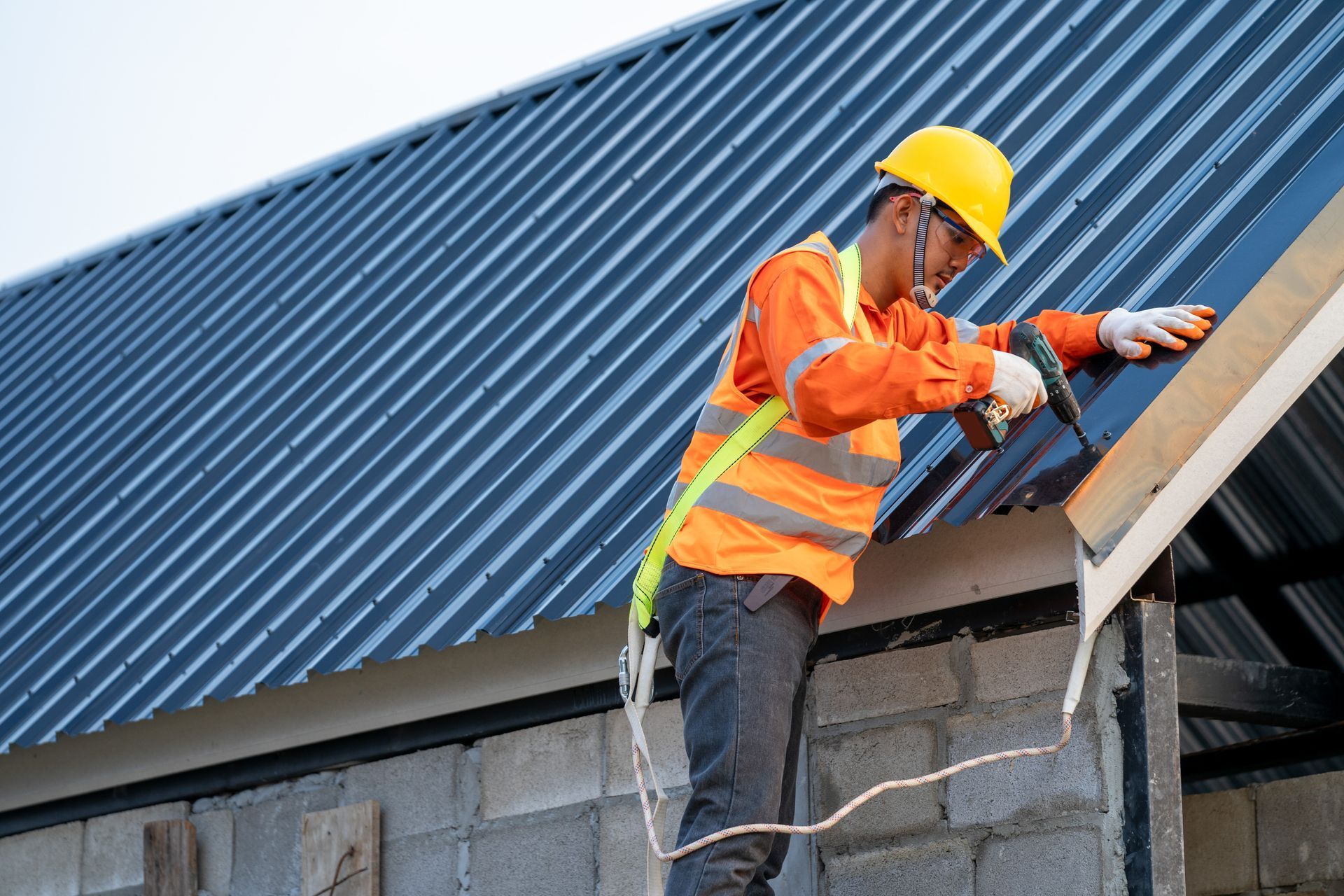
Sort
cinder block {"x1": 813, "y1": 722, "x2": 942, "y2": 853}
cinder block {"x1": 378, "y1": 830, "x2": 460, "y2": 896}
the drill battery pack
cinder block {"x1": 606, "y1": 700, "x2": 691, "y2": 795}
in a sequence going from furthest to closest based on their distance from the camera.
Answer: cinder block {"x1": 378, "y1": 830, "x2": 460, "y2": 896} → cinder block {"x1": 606, "y1": 700, "x2": 691, "y2": 795} → cinder block {"x1": 813, "y1": 722, "x2": 942, "y2": 853} → the drill battery pack

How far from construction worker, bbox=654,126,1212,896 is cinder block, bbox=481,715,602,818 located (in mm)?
1178

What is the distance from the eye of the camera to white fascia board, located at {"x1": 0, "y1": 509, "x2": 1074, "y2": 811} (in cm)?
470

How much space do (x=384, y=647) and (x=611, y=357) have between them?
152 centimetres

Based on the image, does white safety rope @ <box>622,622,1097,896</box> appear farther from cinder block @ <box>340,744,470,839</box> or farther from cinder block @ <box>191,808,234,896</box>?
cinder block @ <box>191,808,234,896</box>

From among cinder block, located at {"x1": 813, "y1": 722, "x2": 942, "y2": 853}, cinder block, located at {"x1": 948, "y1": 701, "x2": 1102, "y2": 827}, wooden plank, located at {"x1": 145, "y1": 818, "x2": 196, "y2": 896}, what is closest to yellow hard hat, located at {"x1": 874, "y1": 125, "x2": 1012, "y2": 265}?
cinder block, located at {"x1": 948, "y1": 701, "x2": 1102, "y2": 827}

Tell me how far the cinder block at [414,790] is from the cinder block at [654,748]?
0.62m

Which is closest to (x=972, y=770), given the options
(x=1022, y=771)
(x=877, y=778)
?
(x=1022, y=771)

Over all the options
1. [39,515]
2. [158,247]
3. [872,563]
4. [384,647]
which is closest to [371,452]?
[384,647]

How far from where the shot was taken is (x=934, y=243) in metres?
4.54

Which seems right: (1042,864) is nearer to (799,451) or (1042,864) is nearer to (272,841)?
(799,451)

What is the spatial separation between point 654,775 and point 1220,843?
2802 mm

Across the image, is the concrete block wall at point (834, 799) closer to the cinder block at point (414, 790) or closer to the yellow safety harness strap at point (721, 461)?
the cinder block at point (414, 790)

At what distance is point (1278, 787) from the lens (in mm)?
6355

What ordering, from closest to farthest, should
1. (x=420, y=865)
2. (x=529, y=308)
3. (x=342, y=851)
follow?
(x=420, y=865) → (x=342, y=851) → (x=529, y=308)
